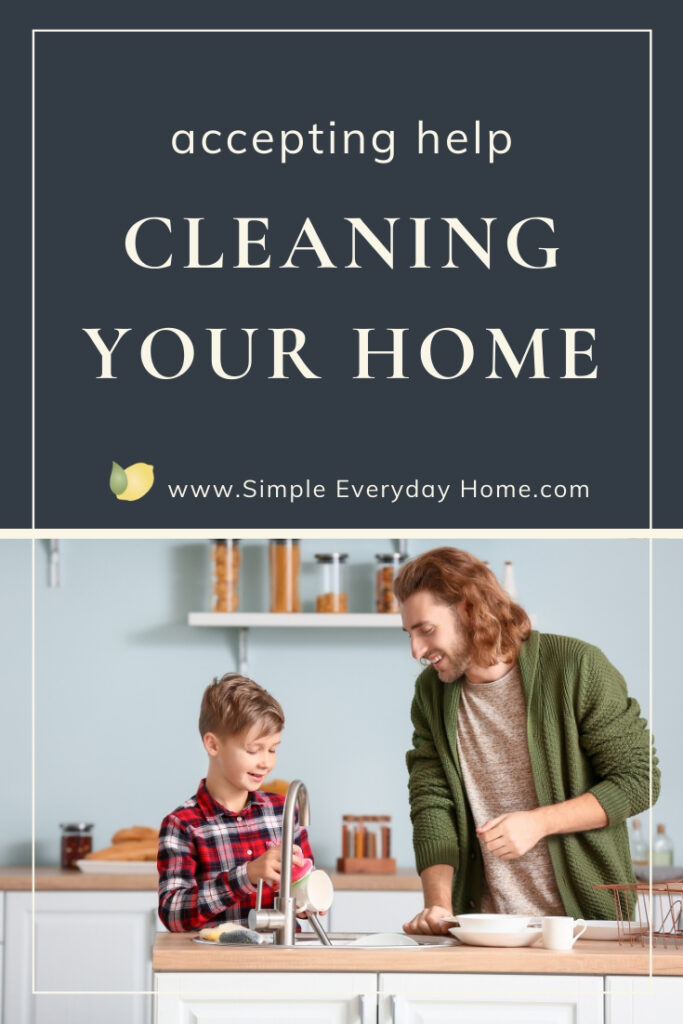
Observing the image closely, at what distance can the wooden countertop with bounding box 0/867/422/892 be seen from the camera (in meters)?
3.17

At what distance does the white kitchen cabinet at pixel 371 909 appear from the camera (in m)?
3.16

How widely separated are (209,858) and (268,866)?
0.15 meters

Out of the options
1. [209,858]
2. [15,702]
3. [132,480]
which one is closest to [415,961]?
[209,858]

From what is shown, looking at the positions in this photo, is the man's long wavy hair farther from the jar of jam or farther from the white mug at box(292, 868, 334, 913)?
the jar of jam

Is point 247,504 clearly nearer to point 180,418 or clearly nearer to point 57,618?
point 180,418

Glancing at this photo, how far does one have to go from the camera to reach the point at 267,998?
1.54 metres

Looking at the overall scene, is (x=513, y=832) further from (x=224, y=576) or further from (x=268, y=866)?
(x=224, y=576)

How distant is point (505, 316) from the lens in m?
1.97

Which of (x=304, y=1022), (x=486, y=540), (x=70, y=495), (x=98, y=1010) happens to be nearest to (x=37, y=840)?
(x=98, y=1010)

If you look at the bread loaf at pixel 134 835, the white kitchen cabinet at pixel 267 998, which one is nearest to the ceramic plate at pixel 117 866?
the bread loaf at pixel 134 835

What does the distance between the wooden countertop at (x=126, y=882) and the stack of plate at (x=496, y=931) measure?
159cm

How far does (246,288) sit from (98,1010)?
6.56 ft

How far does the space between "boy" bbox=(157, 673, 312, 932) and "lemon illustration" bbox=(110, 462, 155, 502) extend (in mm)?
318

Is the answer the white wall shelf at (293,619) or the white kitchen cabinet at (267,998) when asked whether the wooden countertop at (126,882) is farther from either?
the white kitchen cabinet at (267,998)
